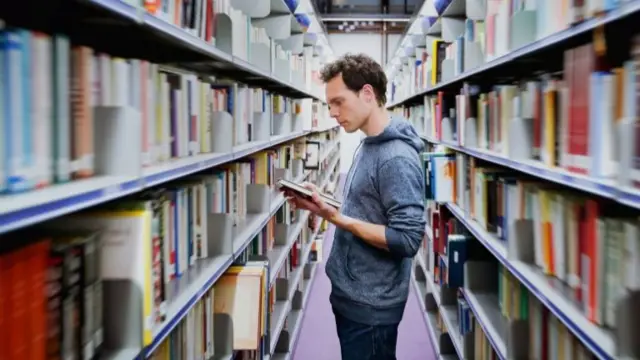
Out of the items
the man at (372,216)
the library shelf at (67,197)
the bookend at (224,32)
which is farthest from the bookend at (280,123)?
the library shelf at (67,197)

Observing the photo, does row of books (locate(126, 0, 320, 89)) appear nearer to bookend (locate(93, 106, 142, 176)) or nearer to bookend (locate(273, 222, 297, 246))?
bookend (locate(93, 106, 142, 176))

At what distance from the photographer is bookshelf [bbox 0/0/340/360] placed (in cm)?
97

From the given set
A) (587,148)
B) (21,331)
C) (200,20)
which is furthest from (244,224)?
(21,331)

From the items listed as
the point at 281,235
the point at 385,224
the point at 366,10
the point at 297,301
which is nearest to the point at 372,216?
the point at 385,224

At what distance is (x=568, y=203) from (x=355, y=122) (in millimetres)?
859

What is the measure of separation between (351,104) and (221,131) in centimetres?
51

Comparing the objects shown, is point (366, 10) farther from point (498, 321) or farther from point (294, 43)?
point (498, 321)

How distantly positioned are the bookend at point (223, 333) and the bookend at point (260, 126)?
1206 mm

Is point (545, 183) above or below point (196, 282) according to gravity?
above

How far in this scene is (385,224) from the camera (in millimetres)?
2223

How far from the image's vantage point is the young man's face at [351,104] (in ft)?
7.67

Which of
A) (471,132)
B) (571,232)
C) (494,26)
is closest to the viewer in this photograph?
(571,232)

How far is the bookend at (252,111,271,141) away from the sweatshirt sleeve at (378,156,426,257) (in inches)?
46.6

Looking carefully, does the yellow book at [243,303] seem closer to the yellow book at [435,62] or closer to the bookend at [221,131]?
the bookend at [221,131]
